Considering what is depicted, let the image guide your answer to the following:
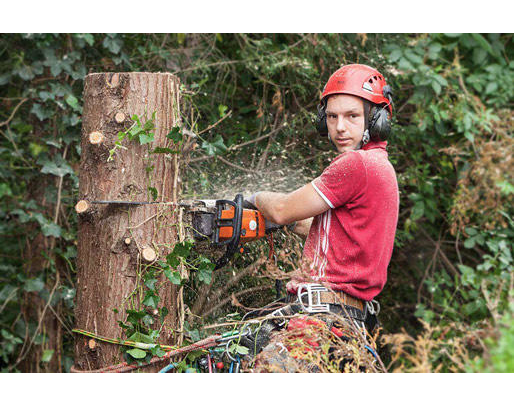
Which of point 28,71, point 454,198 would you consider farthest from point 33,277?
point 454,198

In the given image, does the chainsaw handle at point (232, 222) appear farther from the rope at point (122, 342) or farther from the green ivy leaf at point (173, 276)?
the rope at point (122, 342)

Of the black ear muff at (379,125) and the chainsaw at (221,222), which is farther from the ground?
the black ear muff at (379,125)

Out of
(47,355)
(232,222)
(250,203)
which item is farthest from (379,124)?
(47,355)

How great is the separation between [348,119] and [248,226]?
0.76m

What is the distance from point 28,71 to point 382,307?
13.4ft

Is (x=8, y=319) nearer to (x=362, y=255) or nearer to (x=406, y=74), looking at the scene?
(x=362, y=255)

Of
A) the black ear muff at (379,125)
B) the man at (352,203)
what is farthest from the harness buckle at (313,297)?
the black ear muff at (379,125)

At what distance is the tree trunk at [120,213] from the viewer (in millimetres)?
2359

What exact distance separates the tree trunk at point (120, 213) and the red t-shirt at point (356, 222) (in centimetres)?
75

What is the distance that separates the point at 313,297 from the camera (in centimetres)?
238

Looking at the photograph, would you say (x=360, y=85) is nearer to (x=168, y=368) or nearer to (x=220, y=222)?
(x=220, y=222)

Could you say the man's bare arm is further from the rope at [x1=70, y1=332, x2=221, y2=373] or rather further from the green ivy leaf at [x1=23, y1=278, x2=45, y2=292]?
the green ivy leaf at [x1=23, y1=278, x2=45, y2=292]

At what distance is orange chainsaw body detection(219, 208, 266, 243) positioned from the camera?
8.29 ft

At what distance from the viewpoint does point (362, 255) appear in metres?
2.43
